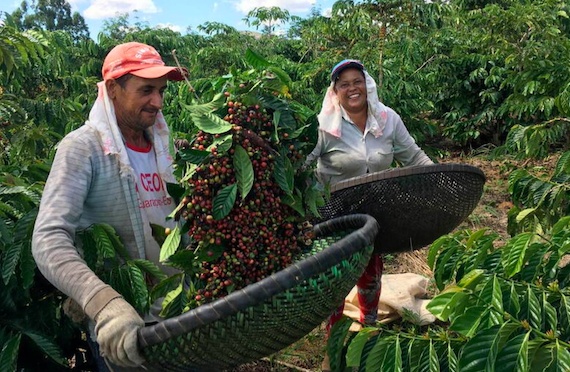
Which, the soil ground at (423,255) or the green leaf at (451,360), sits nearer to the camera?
the green leaf at (451,360)

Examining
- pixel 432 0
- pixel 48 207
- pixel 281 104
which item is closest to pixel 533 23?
pixel 432 0

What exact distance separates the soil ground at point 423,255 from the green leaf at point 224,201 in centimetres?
144

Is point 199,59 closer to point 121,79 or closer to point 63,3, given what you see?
point 121,79

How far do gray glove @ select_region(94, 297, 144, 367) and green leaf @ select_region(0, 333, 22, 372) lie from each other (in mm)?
488

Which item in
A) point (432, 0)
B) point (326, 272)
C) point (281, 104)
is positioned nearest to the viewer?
point (326, 272)

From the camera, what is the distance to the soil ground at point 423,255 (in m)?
2.60

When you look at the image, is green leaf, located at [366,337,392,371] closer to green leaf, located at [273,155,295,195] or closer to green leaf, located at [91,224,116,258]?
green leaf, located at [273,155,295,195]

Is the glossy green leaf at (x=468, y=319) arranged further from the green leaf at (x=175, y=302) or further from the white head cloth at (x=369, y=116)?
the white head cloth at (x=369, y=116)

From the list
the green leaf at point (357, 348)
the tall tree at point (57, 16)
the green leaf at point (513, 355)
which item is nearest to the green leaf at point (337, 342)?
the green leaf at point (357, 348)

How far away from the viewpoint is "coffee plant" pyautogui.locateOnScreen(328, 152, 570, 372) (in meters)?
1.10

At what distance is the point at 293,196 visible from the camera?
1.38m

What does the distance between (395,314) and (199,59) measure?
5.00m

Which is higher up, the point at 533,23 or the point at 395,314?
the point at 533,23

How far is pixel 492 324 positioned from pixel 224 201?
0.59m
